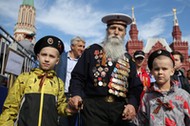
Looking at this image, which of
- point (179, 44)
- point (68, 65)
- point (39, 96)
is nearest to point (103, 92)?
point (39, 96)

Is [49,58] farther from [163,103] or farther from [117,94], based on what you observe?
[163,103]

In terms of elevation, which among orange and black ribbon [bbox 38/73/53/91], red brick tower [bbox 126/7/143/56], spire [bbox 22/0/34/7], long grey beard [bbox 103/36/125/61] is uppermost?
spire [bbox 22/0/34/7]

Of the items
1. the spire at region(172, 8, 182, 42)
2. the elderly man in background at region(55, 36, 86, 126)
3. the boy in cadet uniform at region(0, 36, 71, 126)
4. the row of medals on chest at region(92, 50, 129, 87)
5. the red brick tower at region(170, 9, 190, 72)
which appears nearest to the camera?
the boy in cadet uniform at region(0, 36, 71, 126)

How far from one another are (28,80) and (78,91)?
0.55 m

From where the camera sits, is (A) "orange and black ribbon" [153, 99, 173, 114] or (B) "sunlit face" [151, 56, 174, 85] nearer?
(A) "orange and black ribbon" [153, 99, 173, 114]

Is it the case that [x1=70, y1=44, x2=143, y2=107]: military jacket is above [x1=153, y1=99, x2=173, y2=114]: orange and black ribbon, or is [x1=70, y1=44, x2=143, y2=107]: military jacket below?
above

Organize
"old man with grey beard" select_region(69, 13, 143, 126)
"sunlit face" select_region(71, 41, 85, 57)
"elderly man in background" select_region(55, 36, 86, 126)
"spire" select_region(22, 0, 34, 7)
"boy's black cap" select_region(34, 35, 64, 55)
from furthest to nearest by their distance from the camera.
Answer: "spire" select_region(22, 0, 34, 7) < "sunlit face" select_region(71, 41, 85, 57) < "elderly man in background" select_region(55, 36, 86, 126) < "boy's black cap" select_region(34, 35, 64, 55) < "old man with grey beard" select_region(69, 13, 143, 126)

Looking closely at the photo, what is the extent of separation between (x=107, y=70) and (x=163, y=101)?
69 centimetres

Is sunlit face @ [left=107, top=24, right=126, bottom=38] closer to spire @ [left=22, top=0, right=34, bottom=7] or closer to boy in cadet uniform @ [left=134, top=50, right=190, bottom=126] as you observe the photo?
boy in cadet uniform @ [left=134, top=50, right=190, bottom=126]

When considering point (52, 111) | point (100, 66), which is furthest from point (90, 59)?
point (52, 111)

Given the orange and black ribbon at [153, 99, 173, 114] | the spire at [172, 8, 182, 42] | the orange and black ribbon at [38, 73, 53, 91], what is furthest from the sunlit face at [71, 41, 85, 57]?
the spire at [172, 8, 182, 42]

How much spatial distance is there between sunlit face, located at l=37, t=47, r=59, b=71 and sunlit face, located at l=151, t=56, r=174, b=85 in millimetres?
1136

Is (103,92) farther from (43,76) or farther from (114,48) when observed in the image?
(43,76)

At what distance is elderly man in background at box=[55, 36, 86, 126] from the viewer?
3.41 metres
